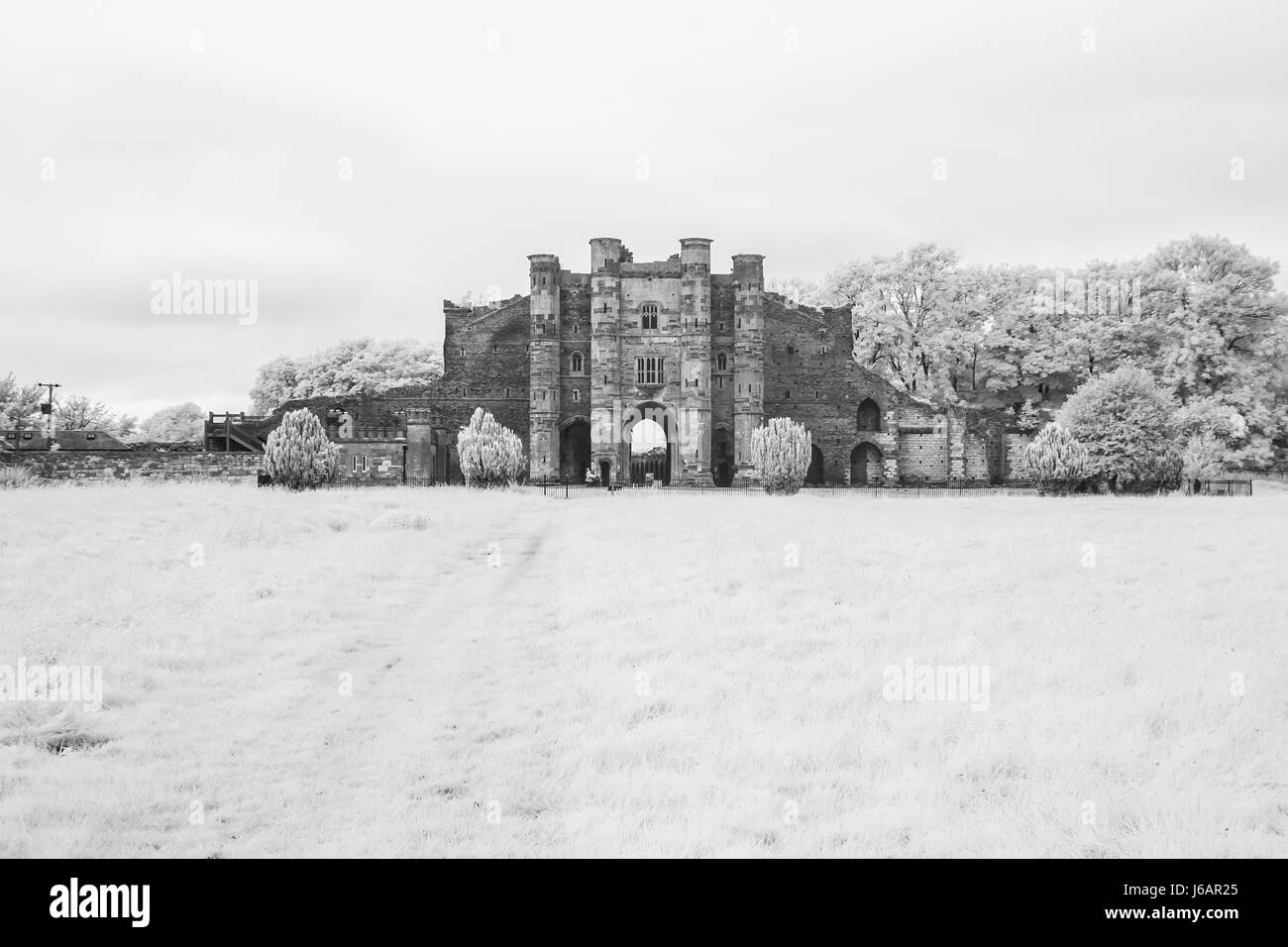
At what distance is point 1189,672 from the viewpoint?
9195 millimetres

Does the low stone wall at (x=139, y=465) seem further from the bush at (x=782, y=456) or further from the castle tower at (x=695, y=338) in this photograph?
the castle tower at (x=695, y=338)

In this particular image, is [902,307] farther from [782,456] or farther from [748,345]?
[782,456]

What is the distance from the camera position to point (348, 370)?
266 feet

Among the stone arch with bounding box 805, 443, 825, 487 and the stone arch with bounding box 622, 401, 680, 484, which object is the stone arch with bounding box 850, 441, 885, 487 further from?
the stone arch with bounding box 622, 401, 680, 484

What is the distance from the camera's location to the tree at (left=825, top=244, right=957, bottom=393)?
58.8 meters

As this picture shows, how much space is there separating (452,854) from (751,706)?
375 centimetres

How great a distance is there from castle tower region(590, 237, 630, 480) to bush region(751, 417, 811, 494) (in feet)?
59.0

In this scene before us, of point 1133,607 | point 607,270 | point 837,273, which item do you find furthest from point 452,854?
point 837,273

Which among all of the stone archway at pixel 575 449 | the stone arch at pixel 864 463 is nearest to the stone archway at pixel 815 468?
the stone arch at pixel 864 463

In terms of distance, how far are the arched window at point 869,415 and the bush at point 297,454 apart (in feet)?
118

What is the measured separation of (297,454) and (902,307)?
40.6 meters

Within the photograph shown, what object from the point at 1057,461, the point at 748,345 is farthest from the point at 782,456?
the point at 748,345

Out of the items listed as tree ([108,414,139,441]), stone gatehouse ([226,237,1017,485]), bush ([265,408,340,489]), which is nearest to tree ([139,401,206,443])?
tree ([108,414,139,441])

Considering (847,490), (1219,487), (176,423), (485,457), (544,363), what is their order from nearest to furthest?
(485,457) < (1219,487) < (847,490) < (544,363) < (176,423)
